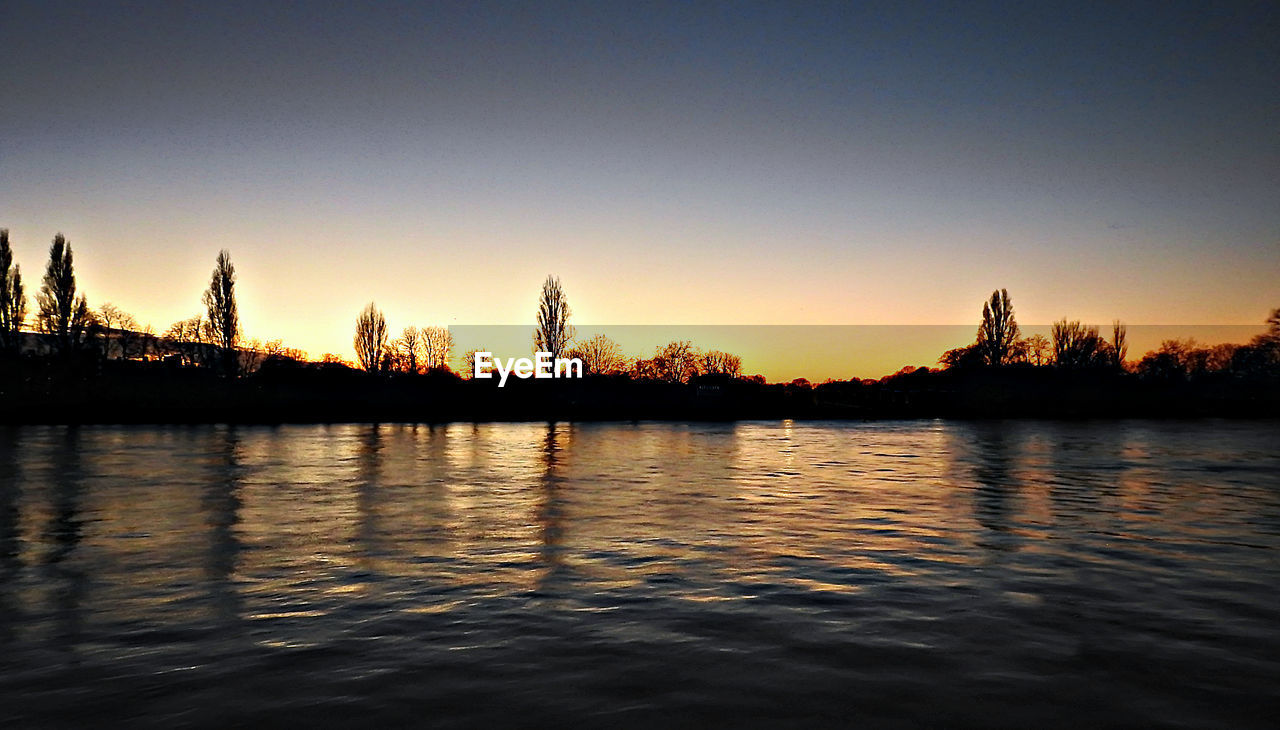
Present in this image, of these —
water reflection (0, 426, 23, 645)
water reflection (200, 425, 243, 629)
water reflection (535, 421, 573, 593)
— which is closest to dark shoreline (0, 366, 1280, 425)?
water reflection (0, 426, 23, 645)

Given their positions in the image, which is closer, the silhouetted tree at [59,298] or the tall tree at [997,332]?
the silhouetted tree at [59,298]

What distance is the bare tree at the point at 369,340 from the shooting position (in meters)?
124

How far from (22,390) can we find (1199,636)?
103 meters

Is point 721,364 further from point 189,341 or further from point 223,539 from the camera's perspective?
point 223,539

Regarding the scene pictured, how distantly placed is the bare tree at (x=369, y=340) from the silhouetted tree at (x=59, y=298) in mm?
40360

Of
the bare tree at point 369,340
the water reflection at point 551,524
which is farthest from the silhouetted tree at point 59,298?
the water reflection at point 551,524

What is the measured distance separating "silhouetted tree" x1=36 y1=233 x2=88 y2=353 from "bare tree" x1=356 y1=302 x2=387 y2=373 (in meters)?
40.4

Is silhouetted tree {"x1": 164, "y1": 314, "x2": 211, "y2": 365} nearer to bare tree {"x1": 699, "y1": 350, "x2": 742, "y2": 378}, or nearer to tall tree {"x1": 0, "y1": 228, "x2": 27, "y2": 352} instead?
tall tree {"x1": 0, "y1": 228, "x2": 27, "y2": 352}

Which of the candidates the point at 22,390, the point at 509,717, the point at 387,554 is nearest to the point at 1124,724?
the point at 509,717

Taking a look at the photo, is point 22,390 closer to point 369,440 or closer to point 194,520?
point 369,440

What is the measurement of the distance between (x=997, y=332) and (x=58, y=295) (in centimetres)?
13107

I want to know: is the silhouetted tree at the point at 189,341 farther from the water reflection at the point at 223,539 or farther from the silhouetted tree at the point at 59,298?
the water reflection at the point at 223,539

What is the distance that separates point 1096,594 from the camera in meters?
11.8

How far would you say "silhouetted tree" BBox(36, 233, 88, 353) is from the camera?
87.7 meters
